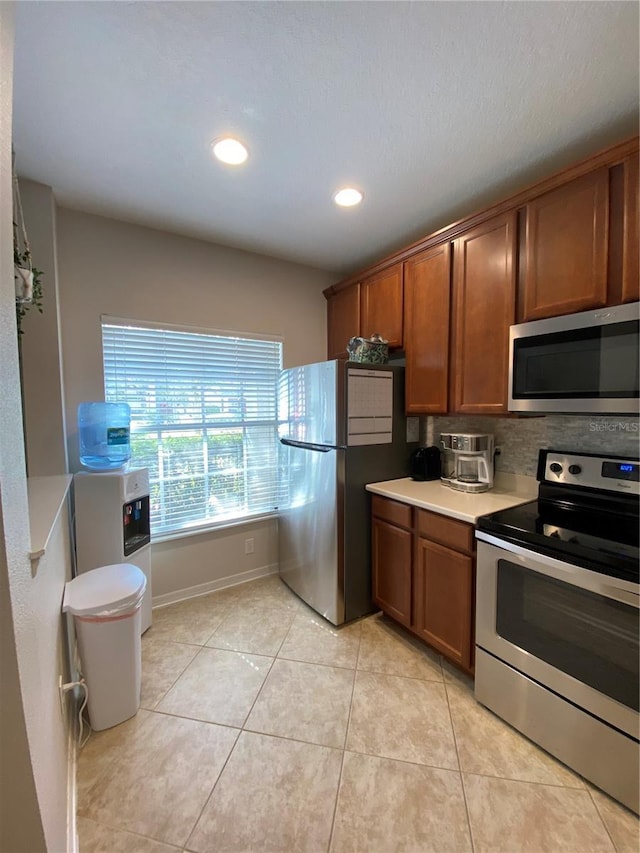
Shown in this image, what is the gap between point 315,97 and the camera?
132cm

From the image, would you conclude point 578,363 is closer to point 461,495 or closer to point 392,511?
point 461,495

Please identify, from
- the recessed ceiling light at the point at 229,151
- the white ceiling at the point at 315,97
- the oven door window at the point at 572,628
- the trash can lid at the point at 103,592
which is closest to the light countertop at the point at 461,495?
the oven door window at the point at 572,628

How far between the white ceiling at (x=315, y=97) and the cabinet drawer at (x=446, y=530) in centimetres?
178

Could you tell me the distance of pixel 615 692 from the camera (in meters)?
1.23

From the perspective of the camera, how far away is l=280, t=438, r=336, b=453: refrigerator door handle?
2244mm

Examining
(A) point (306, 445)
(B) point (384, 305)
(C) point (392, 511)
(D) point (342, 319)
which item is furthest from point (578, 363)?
(D) point (342, 319)

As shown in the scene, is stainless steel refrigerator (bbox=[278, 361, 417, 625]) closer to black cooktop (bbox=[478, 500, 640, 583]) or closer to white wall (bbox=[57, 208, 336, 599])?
white wall (bbox=[57, 208, 336, 599])

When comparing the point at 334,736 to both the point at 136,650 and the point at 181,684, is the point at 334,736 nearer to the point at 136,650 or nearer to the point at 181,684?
the point at 181,684

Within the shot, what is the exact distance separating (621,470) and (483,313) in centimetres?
100

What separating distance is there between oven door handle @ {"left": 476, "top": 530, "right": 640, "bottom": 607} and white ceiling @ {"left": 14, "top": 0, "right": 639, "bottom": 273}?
178 centimetres

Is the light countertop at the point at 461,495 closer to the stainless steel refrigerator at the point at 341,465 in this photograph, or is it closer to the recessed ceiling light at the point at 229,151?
the stainless steel refrigerator at the point at 341,465

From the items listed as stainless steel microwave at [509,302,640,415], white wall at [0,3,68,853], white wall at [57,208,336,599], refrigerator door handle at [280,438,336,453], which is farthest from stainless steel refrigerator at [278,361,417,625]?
white wall at [0,3,68,853]

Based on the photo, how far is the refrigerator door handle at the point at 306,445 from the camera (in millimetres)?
2244

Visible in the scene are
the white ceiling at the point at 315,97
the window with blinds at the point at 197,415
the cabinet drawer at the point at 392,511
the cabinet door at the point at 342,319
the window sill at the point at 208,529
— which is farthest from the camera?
the cabinet door at the point at 342,319
